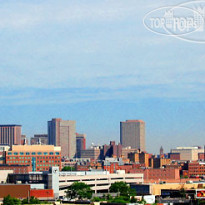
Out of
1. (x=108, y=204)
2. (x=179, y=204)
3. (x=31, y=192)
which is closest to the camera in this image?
(x=108, y=204)

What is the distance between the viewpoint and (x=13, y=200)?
526 ft

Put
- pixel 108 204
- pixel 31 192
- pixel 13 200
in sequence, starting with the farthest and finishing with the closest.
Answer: pixel 31 192, pixel 13 200, pixel 108 204

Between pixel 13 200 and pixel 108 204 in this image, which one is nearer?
pixel 108 204

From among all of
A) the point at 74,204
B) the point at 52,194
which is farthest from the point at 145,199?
the point at 74,204

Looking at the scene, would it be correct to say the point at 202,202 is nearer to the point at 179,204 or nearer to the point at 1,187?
the point at 179,204

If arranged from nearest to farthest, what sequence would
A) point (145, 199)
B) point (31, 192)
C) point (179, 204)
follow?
1. point (179, 204)
2. point (145, 199)
3. point (31, 192)

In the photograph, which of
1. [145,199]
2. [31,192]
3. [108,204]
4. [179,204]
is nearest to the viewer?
[108,204]

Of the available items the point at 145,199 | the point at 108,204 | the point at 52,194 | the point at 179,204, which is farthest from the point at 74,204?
the point at 52,194

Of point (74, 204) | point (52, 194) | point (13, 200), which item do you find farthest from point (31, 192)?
point (74, 204)

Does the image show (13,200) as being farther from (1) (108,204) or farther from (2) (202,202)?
(2) (202,202)

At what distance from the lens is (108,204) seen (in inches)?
5315

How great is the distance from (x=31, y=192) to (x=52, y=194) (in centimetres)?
691

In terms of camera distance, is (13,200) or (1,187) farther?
(1,187)

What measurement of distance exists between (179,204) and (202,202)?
544 cm
